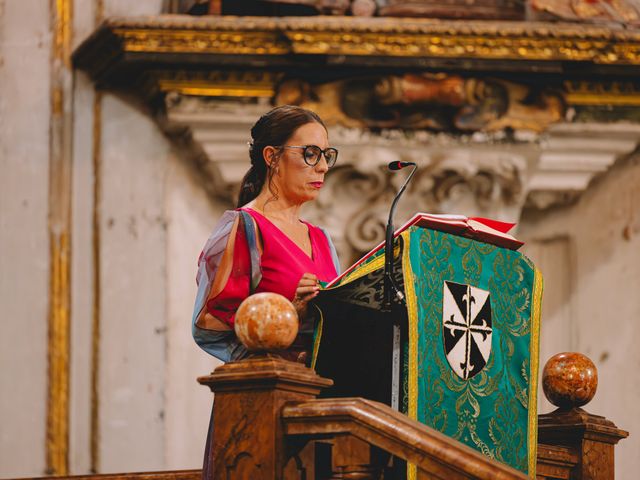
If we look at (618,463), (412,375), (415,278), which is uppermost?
(415,278)

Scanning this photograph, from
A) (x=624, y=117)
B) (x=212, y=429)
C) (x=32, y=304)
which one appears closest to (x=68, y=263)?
(x=32, y=304)

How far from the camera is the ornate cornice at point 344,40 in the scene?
5.36 meters

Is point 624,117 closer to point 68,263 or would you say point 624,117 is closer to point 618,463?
point 618,463

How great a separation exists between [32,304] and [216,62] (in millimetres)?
1167

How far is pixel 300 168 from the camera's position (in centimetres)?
334

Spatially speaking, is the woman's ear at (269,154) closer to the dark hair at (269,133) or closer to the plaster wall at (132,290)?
the dark hair at (269,133)

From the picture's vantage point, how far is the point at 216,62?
5422 millimetres

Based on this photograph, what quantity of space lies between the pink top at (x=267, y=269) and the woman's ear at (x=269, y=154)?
0.13 metres

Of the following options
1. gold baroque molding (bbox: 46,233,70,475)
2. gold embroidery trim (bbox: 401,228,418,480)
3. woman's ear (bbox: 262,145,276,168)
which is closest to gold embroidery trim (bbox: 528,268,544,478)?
gold embroidery trim (bbox: 401,228,418,480)

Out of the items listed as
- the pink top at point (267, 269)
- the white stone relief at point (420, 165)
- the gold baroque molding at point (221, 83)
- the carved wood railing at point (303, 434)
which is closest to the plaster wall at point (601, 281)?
the white stone relief at point (420, 165)

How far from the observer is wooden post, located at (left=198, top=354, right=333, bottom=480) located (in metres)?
2.88

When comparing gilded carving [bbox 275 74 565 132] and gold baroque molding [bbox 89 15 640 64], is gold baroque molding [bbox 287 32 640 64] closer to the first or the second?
gold baroque molding [bbox 89 15 640 64]

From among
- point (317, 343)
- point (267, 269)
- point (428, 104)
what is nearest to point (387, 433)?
point (317, 343)

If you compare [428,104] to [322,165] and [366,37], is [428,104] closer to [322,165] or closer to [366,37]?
Answer: [366,37]
